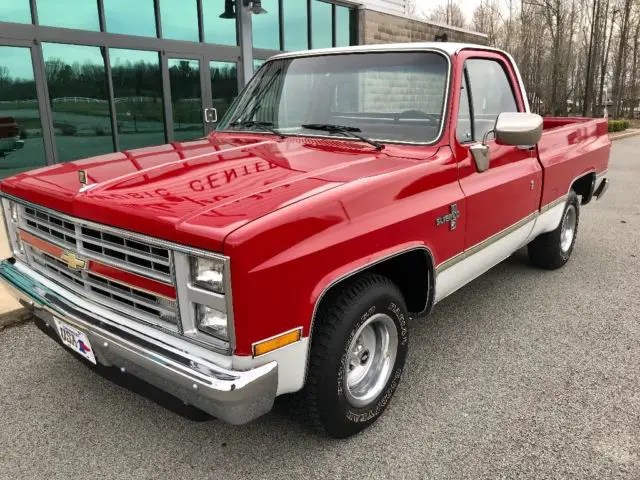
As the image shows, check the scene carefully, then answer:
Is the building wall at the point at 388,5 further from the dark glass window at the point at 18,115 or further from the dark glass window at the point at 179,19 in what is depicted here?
the dark glass window at the point at 18,115

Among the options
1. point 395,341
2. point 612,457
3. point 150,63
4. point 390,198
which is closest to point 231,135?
point 390,198

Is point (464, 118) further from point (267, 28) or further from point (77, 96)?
point (267, 28)

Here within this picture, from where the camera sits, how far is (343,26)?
1484 centimetres

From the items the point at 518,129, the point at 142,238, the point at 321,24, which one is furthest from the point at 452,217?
the point at 321,24

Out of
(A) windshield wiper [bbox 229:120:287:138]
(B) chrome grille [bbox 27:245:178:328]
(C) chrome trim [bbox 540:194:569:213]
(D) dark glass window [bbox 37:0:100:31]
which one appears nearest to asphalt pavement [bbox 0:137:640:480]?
(B) chrome grille [bbox 27:245:178:328]

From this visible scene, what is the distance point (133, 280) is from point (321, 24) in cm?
1321

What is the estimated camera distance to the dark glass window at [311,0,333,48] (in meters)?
14.0

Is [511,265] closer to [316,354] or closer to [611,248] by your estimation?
[611,248]

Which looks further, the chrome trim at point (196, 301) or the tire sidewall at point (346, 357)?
the tire sidewall at point (346, 357)

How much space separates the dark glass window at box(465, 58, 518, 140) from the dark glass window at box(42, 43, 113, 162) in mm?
7361

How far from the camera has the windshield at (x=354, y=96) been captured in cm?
331

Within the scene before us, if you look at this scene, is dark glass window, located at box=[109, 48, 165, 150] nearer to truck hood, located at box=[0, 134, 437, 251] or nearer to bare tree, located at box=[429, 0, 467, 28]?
truck hood, located at box=[0, 134, 437, 251]

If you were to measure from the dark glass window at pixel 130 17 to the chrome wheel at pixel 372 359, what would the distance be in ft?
28.0

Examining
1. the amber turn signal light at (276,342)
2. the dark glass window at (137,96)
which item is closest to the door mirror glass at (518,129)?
the amber turn signal light at (276,342)
